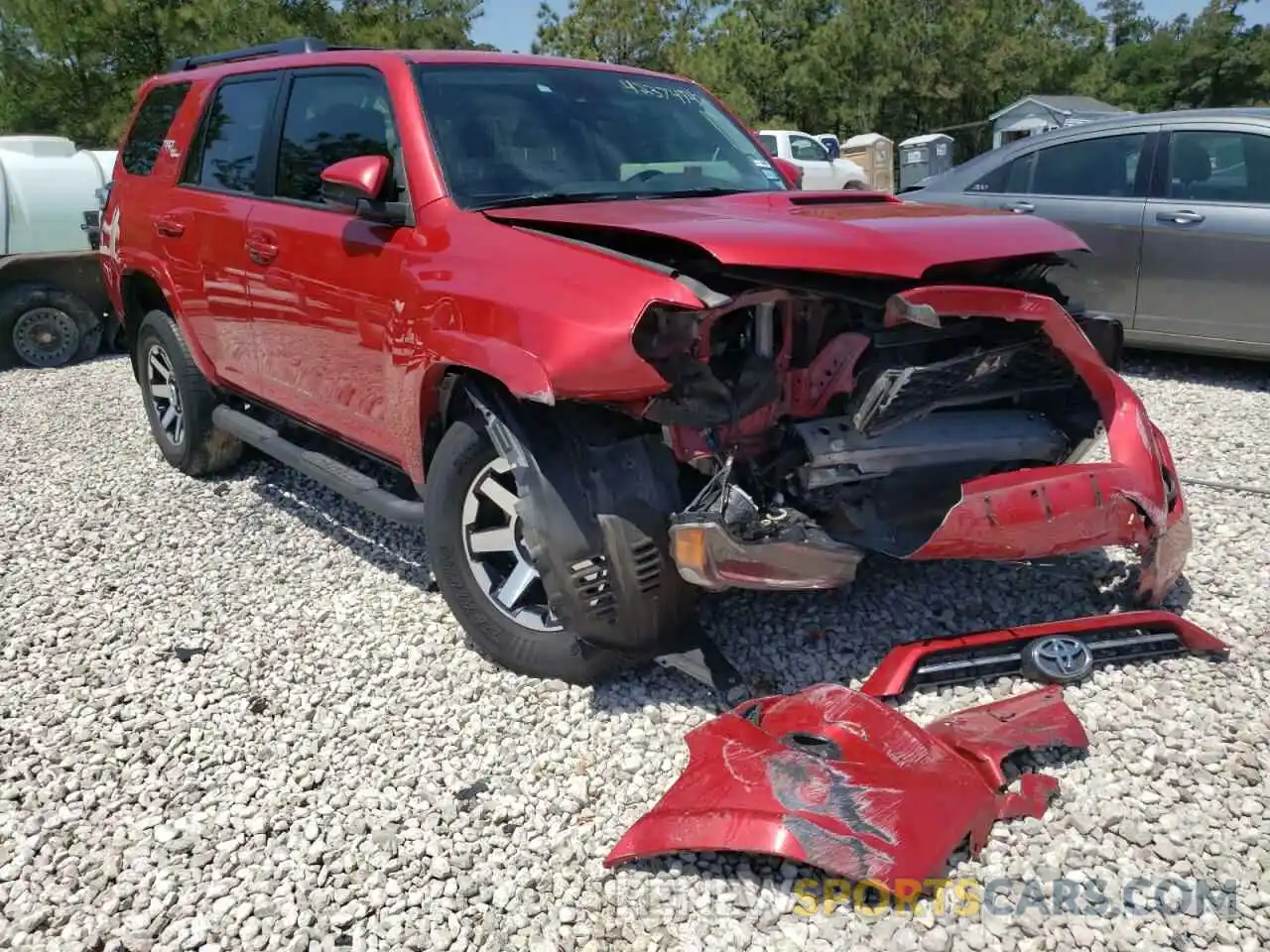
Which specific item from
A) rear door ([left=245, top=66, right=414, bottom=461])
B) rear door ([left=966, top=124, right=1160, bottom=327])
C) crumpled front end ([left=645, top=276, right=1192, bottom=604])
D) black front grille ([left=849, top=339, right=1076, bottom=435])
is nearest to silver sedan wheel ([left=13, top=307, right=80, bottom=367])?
rear door ([left=245, top=66, right=414, bottom=461])

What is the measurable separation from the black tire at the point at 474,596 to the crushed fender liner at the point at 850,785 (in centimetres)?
55

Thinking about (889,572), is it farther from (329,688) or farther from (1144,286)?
(1144,286)

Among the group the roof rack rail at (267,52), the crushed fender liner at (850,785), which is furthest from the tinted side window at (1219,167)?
the roof rack rail at (267,52)

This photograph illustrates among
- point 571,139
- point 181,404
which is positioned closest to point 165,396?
point 181,404

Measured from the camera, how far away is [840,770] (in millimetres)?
2490

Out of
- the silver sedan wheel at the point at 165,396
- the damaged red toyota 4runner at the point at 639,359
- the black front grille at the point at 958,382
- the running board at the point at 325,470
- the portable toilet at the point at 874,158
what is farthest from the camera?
the portable toilet at the point at 874,158

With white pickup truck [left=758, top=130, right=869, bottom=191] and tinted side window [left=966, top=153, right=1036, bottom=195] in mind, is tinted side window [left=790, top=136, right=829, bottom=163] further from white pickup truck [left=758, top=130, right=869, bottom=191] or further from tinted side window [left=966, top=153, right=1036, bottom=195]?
tinted side window [left=966, top=153, right=1036, bottom=195]

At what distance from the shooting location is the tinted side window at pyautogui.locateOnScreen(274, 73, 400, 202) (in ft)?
12.2

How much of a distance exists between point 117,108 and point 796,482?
1841cm

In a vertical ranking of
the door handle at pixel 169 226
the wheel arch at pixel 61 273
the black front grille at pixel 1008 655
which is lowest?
the black front grille at pixel 1008 655

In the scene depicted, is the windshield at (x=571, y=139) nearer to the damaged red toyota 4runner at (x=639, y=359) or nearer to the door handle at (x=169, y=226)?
the damaged red toyota 4runner at (x=639, y=359)

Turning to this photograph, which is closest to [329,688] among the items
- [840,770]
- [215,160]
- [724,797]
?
[724,797]

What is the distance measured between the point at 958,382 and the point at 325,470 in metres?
2.47

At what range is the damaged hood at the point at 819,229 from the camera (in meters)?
2.73
